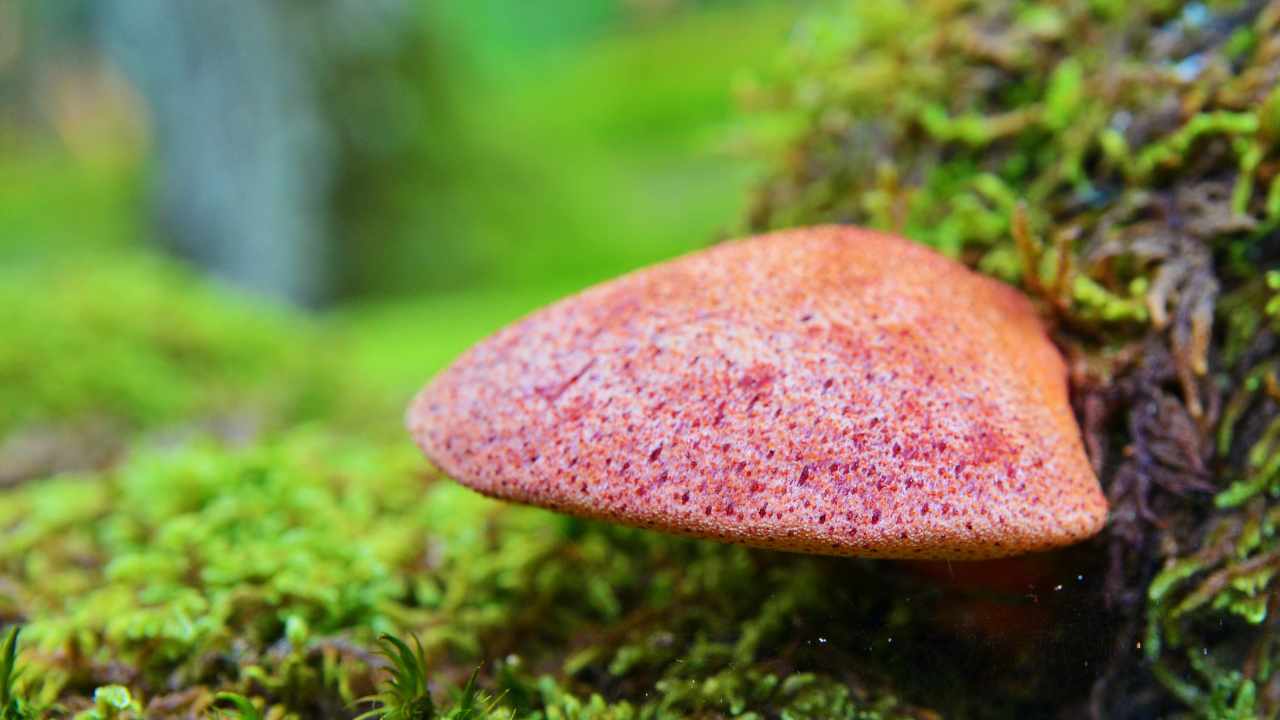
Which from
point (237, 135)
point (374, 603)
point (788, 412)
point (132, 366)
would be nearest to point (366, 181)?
point (237, 135)

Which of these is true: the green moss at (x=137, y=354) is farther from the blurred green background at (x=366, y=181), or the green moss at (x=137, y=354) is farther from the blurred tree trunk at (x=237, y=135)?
the blurred tree trunk at (x=237, y=135)

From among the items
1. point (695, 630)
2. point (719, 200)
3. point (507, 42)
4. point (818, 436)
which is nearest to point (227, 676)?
point (695, 630)

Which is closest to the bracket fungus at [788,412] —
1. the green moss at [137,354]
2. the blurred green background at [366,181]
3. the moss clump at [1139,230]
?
the moss clump at [1139,230]

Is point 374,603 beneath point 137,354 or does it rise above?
above

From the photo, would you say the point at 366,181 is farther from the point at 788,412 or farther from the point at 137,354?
the point at 788,412

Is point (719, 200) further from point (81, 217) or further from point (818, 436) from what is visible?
point (818, 436)

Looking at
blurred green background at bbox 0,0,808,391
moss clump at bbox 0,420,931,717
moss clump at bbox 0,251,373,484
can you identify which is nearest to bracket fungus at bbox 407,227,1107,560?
moss clump at bbox 0,420,931,717

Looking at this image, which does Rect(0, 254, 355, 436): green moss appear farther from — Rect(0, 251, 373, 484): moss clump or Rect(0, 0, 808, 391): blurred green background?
Rect(0, 0, 808, 391): blurred green background
